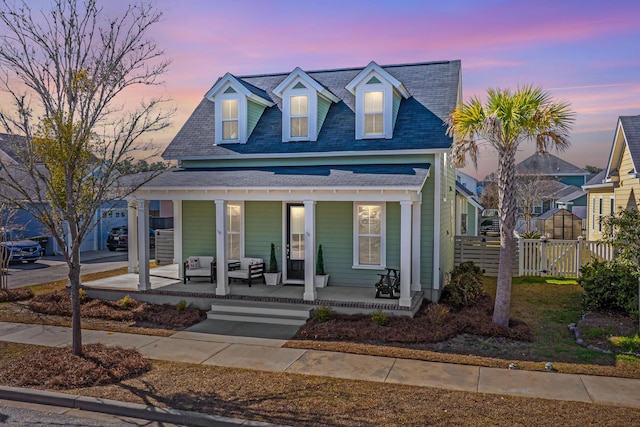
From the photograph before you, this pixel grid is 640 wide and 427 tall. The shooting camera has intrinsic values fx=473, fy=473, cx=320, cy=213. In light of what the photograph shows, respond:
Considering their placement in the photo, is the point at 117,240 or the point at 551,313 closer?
the point at 551,313

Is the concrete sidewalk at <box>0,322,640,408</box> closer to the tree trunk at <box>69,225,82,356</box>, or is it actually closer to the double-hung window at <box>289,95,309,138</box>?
the tree trunk at <box>69,225,82,356</box>

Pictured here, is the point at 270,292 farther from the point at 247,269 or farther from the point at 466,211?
the point at 466,211

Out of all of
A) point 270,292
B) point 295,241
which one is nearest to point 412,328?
point 270,292

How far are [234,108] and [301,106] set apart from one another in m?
2.37

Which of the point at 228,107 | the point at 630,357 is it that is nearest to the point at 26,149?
the point at 228,107

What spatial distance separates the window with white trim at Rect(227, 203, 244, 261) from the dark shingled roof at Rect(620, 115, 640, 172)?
12.9 metres

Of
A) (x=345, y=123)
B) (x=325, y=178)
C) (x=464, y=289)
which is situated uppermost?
(x=345, y=123)

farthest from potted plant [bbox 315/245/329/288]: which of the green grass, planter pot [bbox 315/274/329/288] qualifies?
the green grass

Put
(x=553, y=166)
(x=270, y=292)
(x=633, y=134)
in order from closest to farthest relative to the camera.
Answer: (x=270, y=292)
(x=633, y=134)
(x=553, y=166)

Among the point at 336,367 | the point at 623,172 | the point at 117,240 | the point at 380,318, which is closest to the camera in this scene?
the point at 336,367

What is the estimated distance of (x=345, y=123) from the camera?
15.2 metres

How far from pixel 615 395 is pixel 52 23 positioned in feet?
36.9

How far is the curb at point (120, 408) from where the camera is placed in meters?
6.45

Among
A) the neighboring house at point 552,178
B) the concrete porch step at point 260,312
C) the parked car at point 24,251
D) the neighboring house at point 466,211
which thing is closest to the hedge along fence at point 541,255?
the neighboring house at point 466,211
